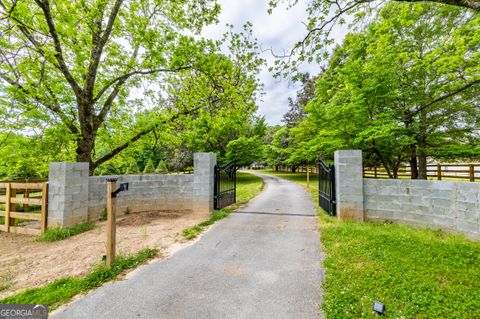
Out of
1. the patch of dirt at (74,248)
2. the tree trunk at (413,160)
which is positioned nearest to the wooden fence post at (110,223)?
the patch of dirt at (74,248)

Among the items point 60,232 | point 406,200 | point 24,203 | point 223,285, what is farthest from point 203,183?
point 406,200

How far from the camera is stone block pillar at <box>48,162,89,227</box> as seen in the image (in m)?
4.73

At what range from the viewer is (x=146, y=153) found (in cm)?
2702

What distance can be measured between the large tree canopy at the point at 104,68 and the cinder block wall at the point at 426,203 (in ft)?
20.6

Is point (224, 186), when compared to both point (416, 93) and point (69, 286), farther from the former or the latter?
point (416, 93)

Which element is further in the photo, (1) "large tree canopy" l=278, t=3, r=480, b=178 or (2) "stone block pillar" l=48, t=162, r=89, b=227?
(1) "large tree canopy" l=278, t=3, r=480, b=178

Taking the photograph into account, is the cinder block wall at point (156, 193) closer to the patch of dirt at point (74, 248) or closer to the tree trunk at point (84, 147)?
the patch of dirt at point (74, 248)

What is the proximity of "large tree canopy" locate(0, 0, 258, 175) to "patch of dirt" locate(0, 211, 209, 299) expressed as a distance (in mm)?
3567

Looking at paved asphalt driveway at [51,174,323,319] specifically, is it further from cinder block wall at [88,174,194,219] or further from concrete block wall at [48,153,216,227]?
cinder block wall at [88,174,194,219]

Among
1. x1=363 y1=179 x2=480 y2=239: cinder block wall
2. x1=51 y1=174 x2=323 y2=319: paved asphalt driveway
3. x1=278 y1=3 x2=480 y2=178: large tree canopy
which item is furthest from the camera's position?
x1=278 y1=3 x2=480 y2=178: large tree canopy

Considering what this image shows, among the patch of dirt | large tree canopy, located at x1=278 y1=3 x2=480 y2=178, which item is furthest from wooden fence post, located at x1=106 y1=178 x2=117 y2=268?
large tree canopy, located at x1=278 y1=3 x2=480 y2=178

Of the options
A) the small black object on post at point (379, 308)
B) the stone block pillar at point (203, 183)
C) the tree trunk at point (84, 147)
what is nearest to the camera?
the small black object on post at point (379, 308)

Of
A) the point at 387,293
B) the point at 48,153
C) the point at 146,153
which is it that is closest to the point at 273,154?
the point at 146,153

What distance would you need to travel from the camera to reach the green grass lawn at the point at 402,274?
2.03 metres
